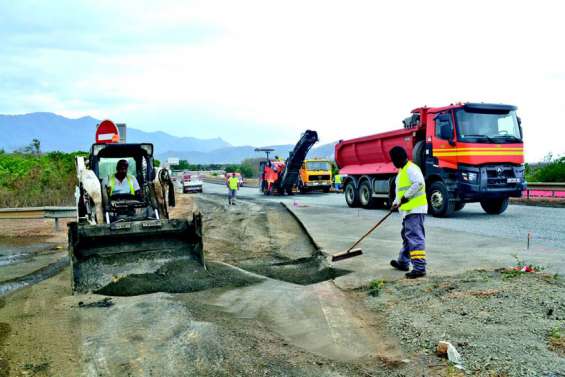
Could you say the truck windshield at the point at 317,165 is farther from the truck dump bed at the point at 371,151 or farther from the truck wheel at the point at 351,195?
the truck wheel at the point at 351,195

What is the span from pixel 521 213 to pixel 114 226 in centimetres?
1270

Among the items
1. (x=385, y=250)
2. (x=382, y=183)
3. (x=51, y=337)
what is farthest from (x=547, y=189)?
(x=51, y=337)

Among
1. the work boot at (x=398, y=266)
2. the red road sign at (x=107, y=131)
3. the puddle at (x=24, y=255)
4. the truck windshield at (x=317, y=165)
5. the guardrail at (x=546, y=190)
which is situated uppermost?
the red road sign at (x=107, y=131)

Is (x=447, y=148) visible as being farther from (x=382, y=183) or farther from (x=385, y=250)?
(x=385, y=250)

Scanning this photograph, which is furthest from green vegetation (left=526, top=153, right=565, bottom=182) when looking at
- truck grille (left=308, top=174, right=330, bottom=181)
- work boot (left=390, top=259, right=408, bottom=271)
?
work boot (left=390, top=259, right=408, bottom=271)

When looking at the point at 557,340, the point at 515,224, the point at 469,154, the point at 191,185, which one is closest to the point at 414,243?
the point at 557,340

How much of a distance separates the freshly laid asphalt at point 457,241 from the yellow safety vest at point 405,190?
95 centimetres

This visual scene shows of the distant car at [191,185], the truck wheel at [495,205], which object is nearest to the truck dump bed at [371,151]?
the truck wheel at [495,205]

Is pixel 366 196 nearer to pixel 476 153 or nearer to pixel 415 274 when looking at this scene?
pixel 476 153

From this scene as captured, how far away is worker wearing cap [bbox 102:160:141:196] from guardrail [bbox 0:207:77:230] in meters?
5.85

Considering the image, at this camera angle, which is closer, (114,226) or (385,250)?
(114,226)

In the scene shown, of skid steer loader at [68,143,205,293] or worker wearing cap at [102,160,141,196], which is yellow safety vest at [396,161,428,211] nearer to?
skid steer loader at [68,143,205,293]

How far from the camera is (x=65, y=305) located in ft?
19.5

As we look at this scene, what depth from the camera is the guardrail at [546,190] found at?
62.3 feet
